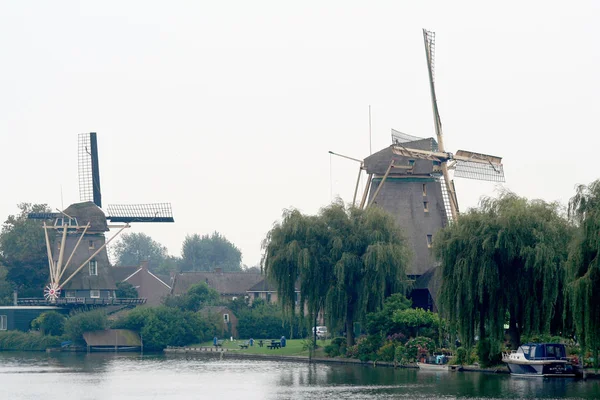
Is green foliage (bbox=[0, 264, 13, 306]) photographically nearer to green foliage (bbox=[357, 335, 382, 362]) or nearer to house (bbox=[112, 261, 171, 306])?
house (bbox=[112, 261, 171, 306])

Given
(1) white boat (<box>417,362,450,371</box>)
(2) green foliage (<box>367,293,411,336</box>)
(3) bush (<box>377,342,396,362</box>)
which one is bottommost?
A: (1) white boat (<box>417,362,450,371</box>)

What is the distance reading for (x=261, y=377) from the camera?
4969cm

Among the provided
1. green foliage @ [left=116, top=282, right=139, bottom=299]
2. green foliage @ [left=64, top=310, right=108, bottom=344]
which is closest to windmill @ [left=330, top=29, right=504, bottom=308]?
green foliage @ [left=64, top=310, right=108, bottom=344]

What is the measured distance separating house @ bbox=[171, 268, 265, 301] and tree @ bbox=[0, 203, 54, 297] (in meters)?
16.9

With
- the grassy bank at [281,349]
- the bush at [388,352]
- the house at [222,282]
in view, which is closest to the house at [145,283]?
the house at [222,282]

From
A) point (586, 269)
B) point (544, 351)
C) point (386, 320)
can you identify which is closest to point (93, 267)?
point (386, 320)

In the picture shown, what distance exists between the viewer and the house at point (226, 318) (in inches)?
3359

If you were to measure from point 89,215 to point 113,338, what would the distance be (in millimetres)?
11323

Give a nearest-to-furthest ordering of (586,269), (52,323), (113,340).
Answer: (586,269) → (113,340) → (52,323)

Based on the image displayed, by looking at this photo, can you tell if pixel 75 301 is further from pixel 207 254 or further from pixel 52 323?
pixel 207 254

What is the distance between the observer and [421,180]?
68875 millimetres

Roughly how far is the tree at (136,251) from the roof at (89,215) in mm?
102675

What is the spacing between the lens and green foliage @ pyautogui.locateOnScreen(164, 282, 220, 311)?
9094cm

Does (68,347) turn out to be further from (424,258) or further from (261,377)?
(261,377)
